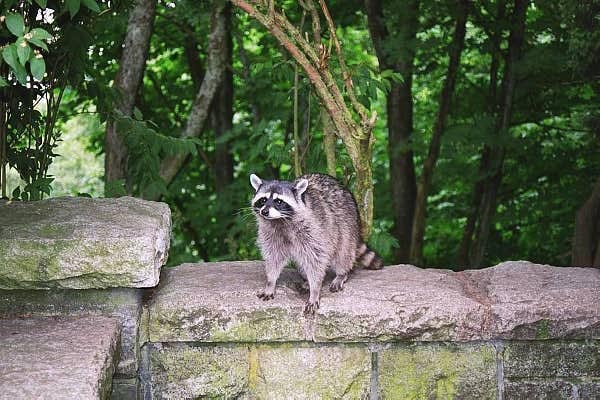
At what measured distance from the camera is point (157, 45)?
9758 mm

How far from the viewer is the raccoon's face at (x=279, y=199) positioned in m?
3.92

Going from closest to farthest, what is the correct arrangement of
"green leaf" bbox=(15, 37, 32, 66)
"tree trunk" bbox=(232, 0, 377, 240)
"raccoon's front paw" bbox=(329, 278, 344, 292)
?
1. "green leaf" bbox=(15, 37, 32, 66)
2. "raccoon's front paw" bbox=(329, 278, 344, 292)
3. "tree trunk" bbox=(232, 0, 377, 240)

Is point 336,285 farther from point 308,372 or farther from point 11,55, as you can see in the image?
point 11,55

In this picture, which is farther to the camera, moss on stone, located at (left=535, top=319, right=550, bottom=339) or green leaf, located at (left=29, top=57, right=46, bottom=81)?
moss on stone, located at (left=535, top=319, right=550, bottom=339)

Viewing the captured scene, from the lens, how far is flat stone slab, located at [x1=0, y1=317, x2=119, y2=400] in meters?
2.58

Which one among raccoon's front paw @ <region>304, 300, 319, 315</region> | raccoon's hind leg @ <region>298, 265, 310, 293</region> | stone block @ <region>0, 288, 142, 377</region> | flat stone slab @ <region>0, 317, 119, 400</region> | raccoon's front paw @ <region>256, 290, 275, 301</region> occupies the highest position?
raccoon's hind leg @ <region>298, 265, 310, 293</region>

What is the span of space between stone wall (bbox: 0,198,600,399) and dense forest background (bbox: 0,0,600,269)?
103 cm

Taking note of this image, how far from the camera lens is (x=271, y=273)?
3846 mm

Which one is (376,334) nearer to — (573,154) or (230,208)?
(573,154)

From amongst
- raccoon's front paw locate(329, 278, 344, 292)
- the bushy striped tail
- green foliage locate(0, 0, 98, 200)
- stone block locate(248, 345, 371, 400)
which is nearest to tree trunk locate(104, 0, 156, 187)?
green foliage locate(0, 0, 98, 200)

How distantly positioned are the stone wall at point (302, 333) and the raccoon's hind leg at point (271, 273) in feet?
0.19

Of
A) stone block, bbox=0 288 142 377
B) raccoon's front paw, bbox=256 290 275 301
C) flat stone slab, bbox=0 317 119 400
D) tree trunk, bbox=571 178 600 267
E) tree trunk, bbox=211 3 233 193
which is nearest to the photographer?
flat stone slab, bbox=0 317 119 400

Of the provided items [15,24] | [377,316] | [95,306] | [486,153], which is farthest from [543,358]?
[486,153]

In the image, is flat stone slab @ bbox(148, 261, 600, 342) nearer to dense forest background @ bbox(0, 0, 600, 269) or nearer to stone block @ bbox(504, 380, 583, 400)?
stone block @ bbox(504, 380, 583, 400)
